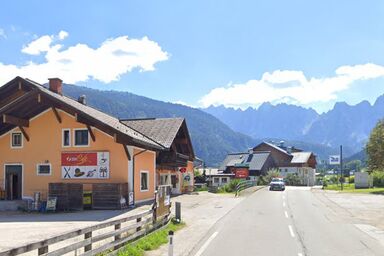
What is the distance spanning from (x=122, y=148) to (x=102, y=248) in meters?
19.8

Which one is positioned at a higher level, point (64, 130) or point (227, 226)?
point (64, 130)

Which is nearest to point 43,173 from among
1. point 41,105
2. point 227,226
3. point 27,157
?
point 27,157

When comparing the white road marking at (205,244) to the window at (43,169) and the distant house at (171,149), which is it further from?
the distant house at (171,149)

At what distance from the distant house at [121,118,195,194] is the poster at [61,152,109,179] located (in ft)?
26.2

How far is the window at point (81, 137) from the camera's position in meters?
32.0

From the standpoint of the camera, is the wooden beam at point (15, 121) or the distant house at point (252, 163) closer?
the wooden beam at point (15, 121)

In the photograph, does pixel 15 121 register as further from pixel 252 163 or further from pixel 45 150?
pixel 252 163

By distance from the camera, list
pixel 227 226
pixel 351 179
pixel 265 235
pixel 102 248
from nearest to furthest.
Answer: pixel 102 248 < pixel 265 235 < pixel 227 226 < pixel 351 179

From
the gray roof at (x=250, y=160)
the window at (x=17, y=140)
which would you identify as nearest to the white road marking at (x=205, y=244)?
the window at (x=17, y=140)

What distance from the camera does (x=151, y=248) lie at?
45.2 ft

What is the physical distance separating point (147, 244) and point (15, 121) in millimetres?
21309

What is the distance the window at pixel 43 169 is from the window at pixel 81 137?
2.65 meters

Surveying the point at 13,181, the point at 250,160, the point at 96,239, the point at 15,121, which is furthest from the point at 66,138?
the point at 250,160

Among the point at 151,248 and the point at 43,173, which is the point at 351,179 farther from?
the point at 151,248
